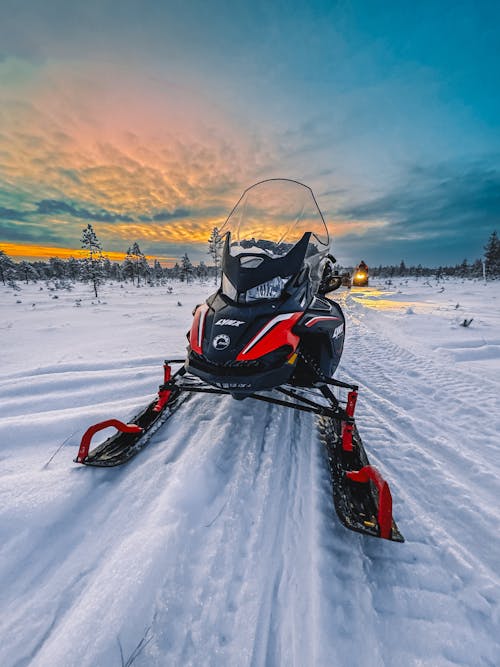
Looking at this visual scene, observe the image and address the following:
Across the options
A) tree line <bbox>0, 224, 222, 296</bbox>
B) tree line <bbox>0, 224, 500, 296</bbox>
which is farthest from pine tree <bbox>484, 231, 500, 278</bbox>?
tree line <bbox>0, 224, 222, 296</bbox>

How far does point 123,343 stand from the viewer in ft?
19.0

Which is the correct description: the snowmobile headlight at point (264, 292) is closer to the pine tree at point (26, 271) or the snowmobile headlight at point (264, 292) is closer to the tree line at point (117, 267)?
the tree line at point (117, 267)

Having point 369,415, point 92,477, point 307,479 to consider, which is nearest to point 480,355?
point 369,415

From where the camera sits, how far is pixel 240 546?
1.66 metres

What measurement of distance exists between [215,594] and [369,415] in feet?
8.04

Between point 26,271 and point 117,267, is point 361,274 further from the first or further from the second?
point 117,267

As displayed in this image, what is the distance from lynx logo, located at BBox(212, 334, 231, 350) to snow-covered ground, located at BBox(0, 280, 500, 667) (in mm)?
950

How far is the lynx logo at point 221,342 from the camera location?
2348mm

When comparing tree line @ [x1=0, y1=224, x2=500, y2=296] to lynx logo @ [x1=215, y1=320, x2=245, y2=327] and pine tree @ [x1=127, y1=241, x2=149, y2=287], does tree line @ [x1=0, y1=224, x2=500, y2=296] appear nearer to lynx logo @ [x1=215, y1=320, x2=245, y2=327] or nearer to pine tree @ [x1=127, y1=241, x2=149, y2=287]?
pine tree @ [x1=127, y1=241, x2=149, y2=287]

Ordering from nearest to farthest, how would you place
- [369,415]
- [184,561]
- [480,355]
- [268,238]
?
[184,561]
[369,415]
[268,238]
[480,355]

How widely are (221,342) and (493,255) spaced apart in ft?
188

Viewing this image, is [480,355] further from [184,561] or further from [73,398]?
[73,398]

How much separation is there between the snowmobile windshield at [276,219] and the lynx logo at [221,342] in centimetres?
138

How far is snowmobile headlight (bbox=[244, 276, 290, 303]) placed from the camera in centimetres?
262
